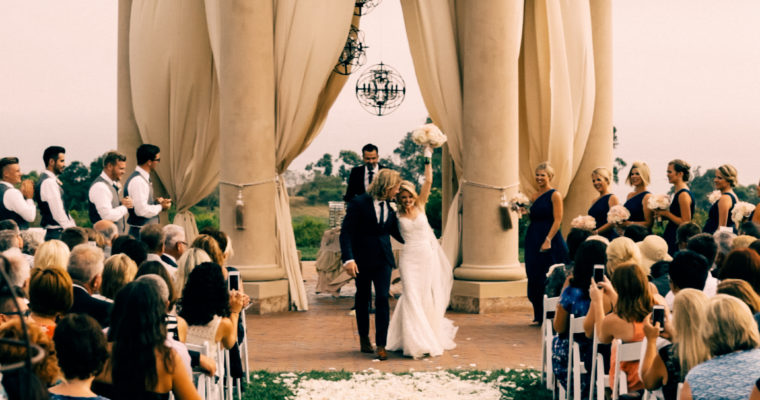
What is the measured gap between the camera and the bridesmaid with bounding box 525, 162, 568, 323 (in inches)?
344

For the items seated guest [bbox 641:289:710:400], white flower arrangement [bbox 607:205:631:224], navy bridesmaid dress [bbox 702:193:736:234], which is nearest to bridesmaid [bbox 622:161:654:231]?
white flower arrangement [bbox 607:205:631:224]

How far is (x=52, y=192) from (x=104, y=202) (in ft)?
1.51

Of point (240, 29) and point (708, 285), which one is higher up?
point (240, 29)

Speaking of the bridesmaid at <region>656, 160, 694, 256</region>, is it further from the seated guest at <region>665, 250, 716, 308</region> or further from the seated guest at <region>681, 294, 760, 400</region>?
the seated guest at <region>681, 294, 760, 400</region>

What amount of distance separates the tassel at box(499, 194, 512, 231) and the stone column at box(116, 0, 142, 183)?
14.9 feet

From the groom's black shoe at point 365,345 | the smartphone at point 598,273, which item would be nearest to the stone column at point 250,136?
the groom's black shoe at point 365,345

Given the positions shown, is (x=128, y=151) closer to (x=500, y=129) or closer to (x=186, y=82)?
(x=186, y=82)

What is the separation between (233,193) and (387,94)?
17.5 ft

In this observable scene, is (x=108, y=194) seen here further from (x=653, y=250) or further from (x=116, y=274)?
(x=653, y=250)

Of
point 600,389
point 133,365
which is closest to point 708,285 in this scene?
point 600,389

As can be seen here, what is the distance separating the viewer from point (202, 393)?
176 inches

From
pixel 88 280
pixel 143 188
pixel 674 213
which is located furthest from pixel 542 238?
pixel 88 280

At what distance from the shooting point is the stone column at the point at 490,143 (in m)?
9.67

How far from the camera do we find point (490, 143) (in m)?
9.73
